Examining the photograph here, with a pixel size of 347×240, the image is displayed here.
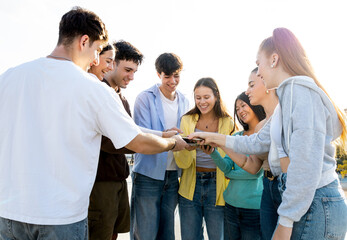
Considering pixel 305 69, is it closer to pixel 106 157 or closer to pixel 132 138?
pixel 132 138

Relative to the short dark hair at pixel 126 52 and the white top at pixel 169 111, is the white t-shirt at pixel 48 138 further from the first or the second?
the white top at pixel 169 111

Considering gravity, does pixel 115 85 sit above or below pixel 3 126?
above

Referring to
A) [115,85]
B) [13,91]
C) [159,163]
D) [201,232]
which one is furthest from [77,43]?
[201,232]

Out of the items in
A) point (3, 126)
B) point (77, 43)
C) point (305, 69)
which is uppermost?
point (77, 43)

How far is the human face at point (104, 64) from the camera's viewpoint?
285 cm

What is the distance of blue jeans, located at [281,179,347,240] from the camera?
1.39 metres

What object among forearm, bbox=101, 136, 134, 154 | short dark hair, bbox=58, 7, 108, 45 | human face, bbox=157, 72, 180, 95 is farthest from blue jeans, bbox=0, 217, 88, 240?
human face, bbox=157, 72, 180, 95

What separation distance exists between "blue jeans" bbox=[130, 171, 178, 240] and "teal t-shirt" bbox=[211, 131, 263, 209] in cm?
71

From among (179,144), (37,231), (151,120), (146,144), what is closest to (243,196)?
(179,144)

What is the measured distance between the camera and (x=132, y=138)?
64.6 inches

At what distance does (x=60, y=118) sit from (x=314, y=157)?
130cm

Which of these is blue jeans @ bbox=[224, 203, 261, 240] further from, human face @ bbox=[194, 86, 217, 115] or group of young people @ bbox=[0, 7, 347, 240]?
human face @ bbox=[194, 86, 217, 115]

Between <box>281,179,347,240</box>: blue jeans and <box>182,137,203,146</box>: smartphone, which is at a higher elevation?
<box>182,137,203,146</box>: smartphone

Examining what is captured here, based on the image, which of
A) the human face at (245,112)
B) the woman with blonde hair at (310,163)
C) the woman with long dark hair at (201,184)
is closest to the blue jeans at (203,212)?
the woman with long dark hair at (201,184)
